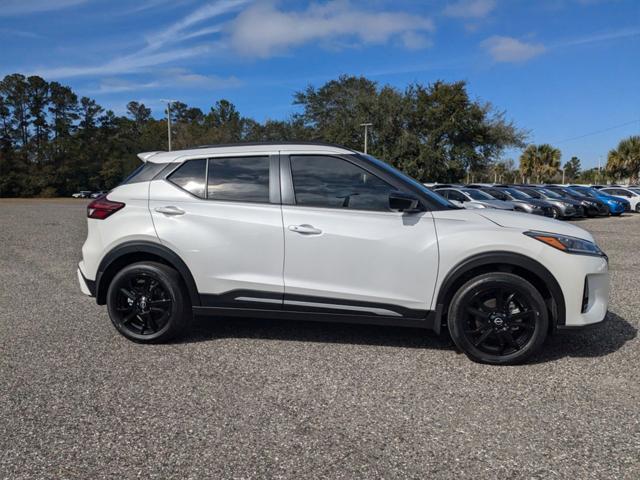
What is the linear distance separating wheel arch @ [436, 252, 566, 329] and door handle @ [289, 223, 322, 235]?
107cm

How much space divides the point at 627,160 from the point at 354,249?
62046 mm

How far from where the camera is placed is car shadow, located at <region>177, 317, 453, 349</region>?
4398 millimetres

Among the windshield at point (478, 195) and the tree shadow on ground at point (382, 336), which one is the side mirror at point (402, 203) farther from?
the windshield at point (478, 195)

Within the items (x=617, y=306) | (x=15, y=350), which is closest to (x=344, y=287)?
(x=15, y=350)

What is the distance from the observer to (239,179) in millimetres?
4180

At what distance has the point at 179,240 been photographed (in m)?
4.11

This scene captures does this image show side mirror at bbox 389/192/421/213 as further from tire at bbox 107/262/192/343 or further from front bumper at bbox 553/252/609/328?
tire at bbox 107/262/192/343

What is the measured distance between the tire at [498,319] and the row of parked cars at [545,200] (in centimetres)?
1199

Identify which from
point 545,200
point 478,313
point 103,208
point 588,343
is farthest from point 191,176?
point 545,200

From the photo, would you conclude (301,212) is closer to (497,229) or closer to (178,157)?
(178,157)

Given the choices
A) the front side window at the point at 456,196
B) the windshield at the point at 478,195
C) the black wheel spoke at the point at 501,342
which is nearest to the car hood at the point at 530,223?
the black wheel spoke at the point at 501,342

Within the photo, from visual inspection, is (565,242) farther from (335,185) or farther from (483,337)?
(335,185)

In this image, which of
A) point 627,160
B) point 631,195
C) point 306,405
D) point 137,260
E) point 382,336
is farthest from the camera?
point 627,160

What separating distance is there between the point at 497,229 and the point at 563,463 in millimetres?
1746
